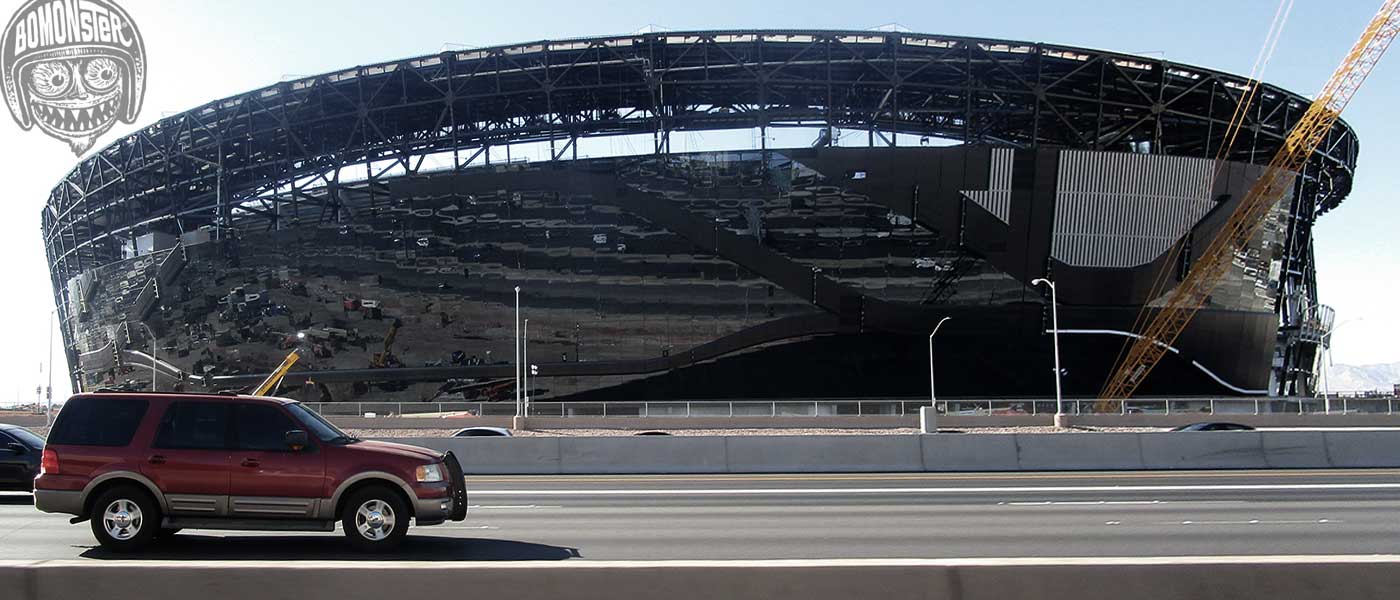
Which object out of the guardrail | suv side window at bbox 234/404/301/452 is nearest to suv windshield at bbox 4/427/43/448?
suv side window at bbox 234/404/301/452

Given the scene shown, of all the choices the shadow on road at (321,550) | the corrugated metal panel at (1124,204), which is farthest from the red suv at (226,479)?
the corrugated metal panel at (1124,204)

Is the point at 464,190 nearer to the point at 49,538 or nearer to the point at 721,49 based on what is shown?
the point at 721,49

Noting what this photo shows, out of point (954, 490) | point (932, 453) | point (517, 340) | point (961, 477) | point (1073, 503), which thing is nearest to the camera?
point (1073, 503)

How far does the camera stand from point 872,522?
14617mm

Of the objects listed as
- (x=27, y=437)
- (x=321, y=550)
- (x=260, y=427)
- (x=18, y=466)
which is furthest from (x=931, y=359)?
(x=260, y=427)

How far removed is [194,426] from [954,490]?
13630 mm

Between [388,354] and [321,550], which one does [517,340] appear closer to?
[388,354]

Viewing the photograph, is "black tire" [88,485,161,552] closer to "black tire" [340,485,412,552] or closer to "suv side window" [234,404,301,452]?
"suv side window" [234,404,301,452]

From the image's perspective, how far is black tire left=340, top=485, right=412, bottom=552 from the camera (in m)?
11.4

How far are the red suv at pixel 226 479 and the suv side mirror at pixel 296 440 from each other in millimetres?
11

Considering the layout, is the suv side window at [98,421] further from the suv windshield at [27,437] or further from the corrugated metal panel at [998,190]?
the corrugated metal panel at [998,190]

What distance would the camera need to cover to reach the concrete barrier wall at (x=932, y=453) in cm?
2477

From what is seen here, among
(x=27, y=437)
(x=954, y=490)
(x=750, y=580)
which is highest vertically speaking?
(x=750, y=580)

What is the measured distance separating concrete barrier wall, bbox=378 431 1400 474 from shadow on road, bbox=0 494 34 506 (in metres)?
9.31
